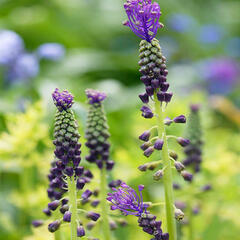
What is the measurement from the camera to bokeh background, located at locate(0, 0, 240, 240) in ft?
11.8

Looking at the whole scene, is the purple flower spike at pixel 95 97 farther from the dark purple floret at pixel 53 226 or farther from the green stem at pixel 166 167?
the dark purple floret at pixel 53 226

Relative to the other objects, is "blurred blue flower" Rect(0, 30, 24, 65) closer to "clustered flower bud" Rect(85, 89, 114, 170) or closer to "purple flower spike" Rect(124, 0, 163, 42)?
"clustered flower bud" Rect(85, 89, 114, 170)

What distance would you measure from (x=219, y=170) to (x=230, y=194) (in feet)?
0.83

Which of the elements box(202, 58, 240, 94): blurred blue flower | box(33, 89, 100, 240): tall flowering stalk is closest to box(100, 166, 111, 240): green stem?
box(33, 89, 100, 240): tall flowering stalk

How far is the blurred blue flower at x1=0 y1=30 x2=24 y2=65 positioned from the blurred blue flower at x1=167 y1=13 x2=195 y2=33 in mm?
3393

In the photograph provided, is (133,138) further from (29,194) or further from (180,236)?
(180,236)

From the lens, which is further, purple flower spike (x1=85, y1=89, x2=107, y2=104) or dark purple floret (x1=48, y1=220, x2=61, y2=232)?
purple flower spike (x1=85, y1=89, x2=107, y2=104)

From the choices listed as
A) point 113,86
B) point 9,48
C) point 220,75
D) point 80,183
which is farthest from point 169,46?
point 80,183

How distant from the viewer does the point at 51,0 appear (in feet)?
30.6

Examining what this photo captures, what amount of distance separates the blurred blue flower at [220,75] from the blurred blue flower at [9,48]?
308cm

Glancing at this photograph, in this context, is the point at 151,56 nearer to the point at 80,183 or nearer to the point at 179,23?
the point at 80,183

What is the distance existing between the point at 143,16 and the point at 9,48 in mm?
4153

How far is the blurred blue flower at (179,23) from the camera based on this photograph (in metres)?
8.77

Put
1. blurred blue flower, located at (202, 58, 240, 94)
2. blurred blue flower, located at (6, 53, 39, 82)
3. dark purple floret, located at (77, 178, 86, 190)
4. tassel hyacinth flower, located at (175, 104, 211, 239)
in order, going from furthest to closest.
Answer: blurred blue flower, located at (202, 58, 240, 94), blurred blue flower, located at (6, 53, 39, 82), tassel hyacinth flower, located at (175, 104, 211, 239), dark purple floret, located at (77, 178, 86, 190)
